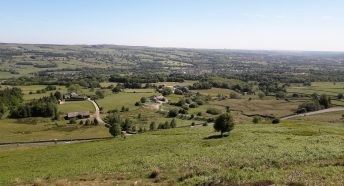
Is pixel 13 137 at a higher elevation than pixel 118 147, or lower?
lower

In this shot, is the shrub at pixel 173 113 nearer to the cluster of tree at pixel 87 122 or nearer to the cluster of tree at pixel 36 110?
the cluster of tree at pixel 87 122

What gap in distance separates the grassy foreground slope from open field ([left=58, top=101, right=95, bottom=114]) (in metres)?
78.1

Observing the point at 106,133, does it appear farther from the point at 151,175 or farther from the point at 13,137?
A: the point at 151,175

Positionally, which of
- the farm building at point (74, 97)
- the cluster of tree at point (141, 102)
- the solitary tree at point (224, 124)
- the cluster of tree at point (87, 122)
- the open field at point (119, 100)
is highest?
the solitary tree at point (224, 124)

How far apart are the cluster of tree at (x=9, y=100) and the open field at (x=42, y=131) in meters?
14.5

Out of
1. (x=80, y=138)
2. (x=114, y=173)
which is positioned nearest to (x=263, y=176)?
(x=114, y=173)

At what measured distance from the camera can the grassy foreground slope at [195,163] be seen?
28.0 m

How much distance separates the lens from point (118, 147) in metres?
61.5

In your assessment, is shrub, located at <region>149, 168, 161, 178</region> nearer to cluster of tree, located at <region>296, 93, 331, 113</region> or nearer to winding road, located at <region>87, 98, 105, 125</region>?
winding road, located at <region>87, 98, 105, 125</region>

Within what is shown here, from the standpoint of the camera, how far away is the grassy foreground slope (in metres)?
28.0

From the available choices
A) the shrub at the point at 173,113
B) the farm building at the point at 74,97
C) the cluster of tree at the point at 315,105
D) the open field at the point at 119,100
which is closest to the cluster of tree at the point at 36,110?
the open field at the point at 119,100

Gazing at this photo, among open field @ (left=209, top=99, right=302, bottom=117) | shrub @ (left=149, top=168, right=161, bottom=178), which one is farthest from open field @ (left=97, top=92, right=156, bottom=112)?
shrub @ (left=149, top=168, right=161, bottom=178)

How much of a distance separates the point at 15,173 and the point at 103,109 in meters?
103

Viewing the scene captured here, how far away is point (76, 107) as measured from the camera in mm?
148625
